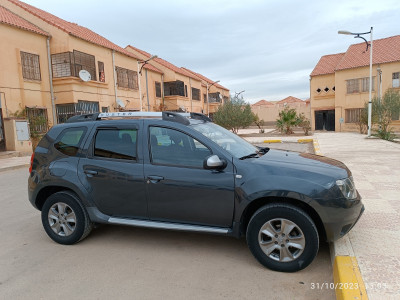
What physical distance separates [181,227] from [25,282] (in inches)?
68.3

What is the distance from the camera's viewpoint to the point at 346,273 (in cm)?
288

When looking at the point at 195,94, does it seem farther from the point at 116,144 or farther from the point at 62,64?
the point at 116,144

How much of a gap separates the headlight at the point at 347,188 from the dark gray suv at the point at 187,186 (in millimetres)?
14

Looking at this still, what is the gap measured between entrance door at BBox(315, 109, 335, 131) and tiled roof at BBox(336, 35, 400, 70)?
4995mm

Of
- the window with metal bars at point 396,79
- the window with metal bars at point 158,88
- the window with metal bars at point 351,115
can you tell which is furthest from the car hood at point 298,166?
the window with metal bars at point 351,115

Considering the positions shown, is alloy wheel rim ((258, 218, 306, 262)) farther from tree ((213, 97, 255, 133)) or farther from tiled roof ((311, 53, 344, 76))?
tiled roof ((311, 53, 344, 76))

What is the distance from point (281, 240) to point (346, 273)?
0.65 meters

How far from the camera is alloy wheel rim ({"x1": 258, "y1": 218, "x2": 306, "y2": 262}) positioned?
3.16 meters

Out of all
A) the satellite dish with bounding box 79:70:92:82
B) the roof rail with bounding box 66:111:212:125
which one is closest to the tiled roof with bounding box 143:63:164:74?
the satellite dish with bounding box 79:70:92:82

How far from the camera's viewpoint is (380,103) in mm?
20422

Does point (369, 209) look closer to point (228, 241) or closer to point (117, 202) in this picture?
point (228, 241)

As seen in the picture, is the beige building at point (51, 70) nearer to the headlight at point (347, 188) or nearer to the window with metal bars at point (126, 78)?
the window with metal bars at point (126, 78)

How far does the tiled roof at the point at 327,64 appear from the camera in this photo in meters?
33.2

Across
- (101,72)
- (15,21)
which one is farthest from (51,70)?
(101,72)
